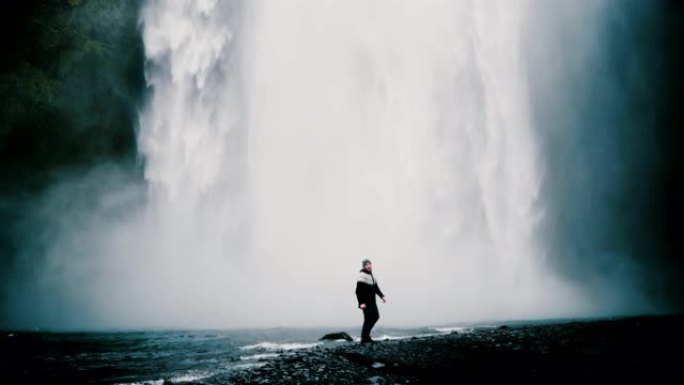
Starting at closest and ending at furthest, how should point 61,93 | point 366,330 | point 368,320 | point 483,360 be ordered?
point 483,360, point 366,330, point 368,320, point 61,93

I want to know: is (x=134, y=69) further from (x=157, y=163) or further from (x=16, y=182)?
(x=16, y=182)

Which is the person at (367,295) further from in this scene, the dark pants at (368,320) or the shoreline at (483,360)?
the shoreline at (483,360)

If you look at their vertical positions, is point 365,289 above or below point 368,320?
above

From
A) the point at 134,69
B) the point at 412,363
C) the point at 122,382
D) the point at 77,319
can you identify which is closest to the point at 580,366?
the point at 412,363

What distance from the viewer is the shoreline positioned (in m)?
5.60

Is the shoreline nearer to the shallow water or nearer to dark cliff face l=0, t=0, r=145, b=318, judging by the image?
the shallow water

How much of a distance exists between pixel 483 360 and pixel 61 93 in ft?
88.5

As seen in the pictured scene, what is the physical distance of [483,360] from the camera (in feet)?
21.8

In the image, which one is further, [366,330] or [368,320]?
[368,320]

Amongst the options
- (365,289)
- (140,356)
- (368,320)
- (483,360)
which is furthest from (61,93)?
(483,360)

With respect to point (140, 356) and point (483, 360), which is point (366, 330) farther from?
point (140, 356)

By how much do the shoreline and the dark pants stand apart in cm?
78

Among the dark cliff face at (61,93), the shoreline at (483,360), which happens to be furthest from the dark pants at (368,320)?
the dark cliff face at (61,93)

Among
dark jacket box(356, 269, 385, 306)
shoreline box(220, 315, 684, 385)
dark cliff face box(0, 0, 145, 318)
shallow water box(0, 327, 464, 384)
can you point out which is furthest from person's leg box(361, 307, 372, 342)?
dark cliff face box(0, 0, 145, 318)
